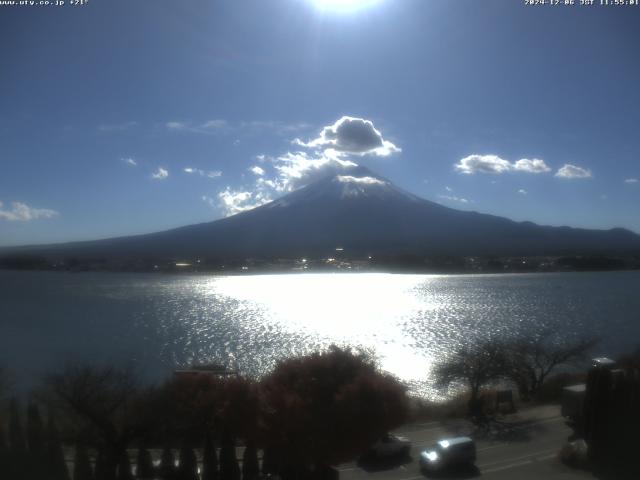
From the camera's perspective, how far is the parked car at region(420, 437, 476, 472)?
12.7 ft

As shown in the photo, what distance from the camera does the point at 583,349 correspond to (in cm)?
931

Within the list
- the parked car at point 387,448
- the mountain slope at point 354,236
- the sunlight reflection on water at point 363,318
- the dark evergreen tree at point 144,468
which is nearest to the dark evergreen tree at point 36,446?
the dark evergreen tree at point 144,468

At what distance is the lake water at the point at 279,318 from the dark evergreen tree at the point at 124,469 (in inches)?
213

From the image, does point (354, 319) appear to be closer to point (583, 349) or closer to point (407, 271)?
point (583, 349)

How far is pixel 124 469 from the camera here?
3783mm

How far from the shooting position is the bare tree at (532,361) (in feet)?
25.4

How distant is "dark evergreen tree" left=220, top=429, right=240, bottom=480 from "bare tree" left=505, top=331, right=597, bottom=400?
4371mm

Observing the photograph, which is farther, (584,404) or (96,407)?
(96,407)

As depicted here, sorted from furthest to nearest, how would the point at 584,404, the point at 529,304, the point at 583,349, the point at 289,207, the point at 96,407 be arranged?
the point at 289,207 < the point at 529,304 < the point at 583,349 < the point at 96,407 < the point at 584,404

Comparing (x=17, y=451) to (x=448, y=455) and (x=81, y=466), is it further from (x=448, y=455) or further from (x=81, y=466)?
(x=448, y=455)

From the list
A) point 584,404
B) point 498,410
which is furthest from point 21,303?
point 584,404

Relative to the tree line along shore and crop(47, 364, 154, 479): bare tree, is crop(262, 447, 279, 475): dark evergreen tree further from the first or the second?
crop(47, 364, 154, 479): bare tree

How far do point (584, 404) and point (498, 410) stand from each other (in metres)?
1.58

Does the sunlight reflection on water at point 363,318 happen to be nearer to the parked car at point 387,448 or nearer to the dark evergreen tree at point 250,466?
the parked car at point 387,448
